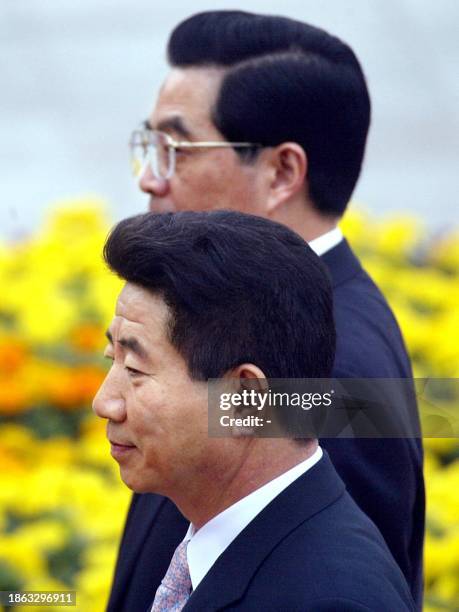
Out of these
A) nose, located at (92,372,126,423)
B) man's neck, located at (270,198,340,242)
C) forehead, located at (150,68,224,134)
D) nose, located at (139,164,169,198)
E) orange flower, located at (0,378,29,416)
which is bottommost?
orange flower, located at (0,378,29,416)

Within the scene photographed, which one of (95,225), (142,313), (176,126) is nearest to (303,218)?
(176,126)

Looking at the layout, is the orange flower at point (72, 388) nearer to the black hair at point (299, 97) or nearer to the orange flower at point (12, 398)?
the orange flower at point (12, 398)

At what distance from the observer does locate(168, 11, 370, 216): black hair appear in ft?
8.89

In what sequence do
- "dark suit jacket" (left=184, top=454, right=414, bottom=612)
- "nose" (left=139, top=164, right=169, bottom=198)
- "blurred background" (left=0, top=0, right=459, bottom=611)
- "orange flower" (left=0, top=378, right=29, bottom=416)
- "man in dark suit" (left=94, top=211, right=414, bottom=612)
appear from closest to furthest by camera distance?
"dark suit jacket" (left=184, top=454, right=414, bottom=612) → "man in dark suit" (left=94, top=211, right=414, bottom=612) → "nose" (left=139, top=164, right=169, bottom=198) → "blurred background" (left=0, top=0, right=459, bottom=611) → "orange flower" (left=0, top=378, right=29, bottom=416)

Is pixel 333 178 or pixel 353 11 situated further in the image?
pixel 353 11

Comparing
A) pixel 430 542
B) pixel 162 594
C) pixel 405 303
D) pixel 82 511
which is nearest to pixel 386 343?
pixel 162 594

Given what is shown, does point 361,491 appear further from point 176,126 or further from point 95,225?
point 95,225

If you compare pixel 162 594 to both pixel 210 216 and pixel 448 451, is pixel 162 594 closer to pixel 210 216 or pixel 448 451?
pixel 210 216

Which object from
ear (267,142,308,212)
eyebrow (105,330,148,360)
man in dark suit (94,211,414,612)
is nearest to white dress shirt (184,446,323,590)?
man in dark suit (94,211,414,612)

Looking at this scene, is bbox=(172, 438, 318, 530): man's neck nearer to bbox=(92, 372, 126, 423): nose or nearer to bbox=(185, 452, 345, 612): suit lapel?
bbox=(185, 452, 345, 612): suit lapel

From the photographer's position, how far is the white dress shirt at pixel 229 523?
1.81 metres

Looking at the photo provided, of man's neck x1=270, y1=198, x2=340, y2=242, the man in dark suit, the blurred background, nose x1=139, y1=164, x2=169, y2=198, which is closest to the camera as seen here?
the man in dark suit

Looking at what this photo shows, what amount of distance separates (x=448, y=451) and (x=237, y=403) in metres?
2.77

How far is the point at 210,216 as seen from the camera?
1.85 m
